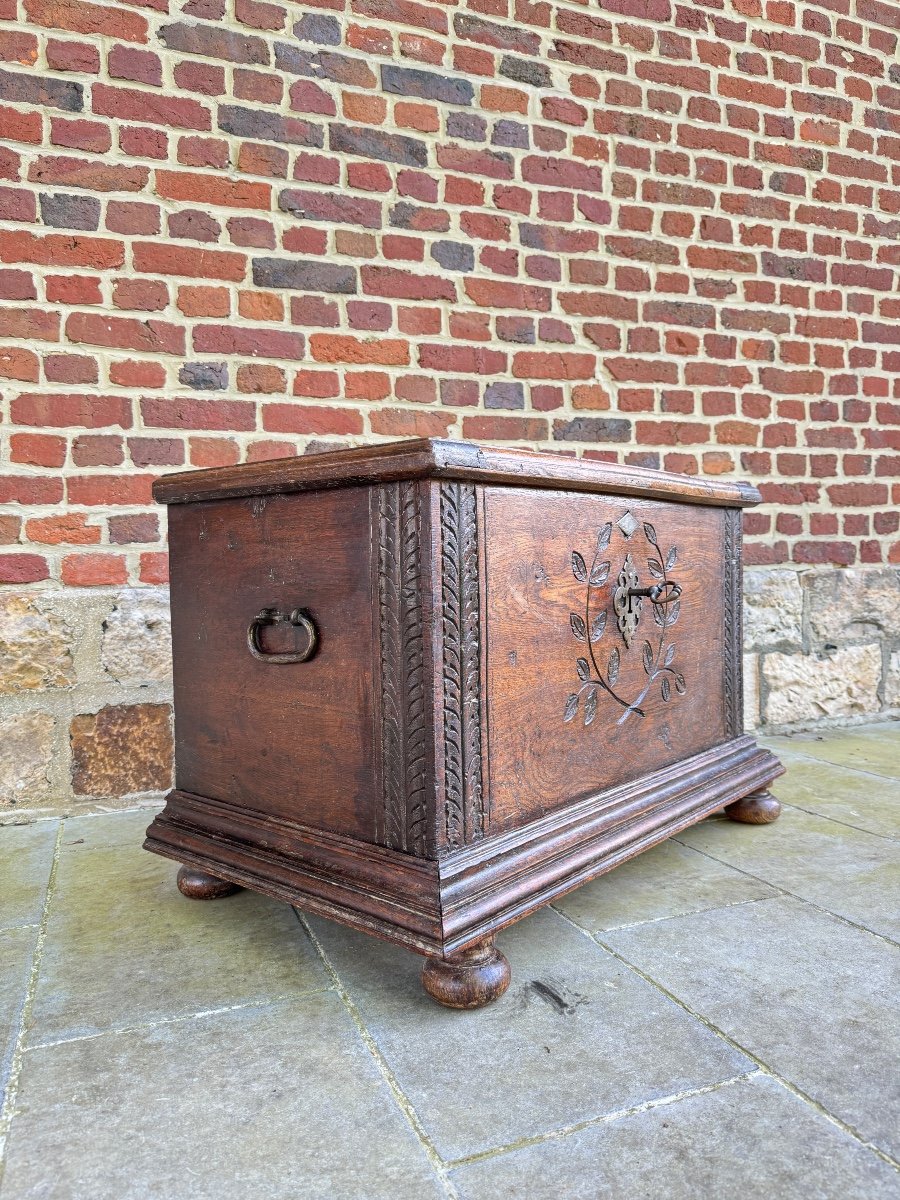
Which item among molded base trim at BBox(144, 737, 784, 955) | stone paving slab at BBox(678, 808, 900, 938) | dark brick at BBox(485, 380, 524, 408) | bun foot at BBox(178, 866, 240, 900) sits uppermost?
dark brick at BBox(485, 380, 524, 408)

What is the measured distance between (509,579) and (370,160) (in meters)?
1.54

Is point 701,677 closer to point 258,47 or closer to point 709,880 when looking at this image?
point 709,880

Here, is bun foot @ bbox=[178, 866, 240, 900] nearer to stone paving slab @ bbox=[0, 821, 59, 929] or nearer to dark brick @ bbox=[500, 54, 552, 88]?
stone paving slab @ bbox=[0, 821, 59, 929]

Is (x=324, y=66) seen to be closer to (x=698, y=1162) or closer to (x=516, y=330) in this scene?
(x=516, y=330)

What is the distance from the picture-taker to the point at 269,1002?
115 centimetres

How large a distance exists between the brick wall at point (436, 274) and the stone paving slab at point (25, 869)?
0.12m

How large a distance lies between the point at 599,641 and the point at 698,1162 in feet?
2.60

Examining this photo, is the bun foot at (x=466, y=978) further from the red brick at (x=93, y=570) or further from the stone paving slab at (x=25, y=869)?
the red brick at (x=93, y=570)

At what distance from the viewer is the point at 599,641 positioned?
1.45 m

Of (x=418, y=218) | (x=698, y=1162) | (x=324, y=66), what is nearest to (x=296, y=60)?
(x=324, y=66)

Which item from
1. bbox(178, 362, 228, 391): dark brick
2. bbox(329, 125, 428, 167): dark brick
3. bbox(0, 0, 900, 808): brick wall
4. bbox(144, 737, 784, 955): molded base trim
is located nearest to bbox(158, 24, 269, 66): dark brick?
bbox(0, 0, 900, 808): brick wall

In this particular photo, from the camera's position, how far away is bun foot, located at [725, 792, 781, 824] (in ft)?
6.21

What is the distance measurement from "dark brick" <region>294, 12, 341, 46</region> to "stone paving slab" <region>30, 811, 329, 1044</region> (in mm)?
2065

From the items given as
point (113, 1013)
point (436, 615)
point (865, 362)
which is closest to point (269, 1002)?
point (113, 1013)
